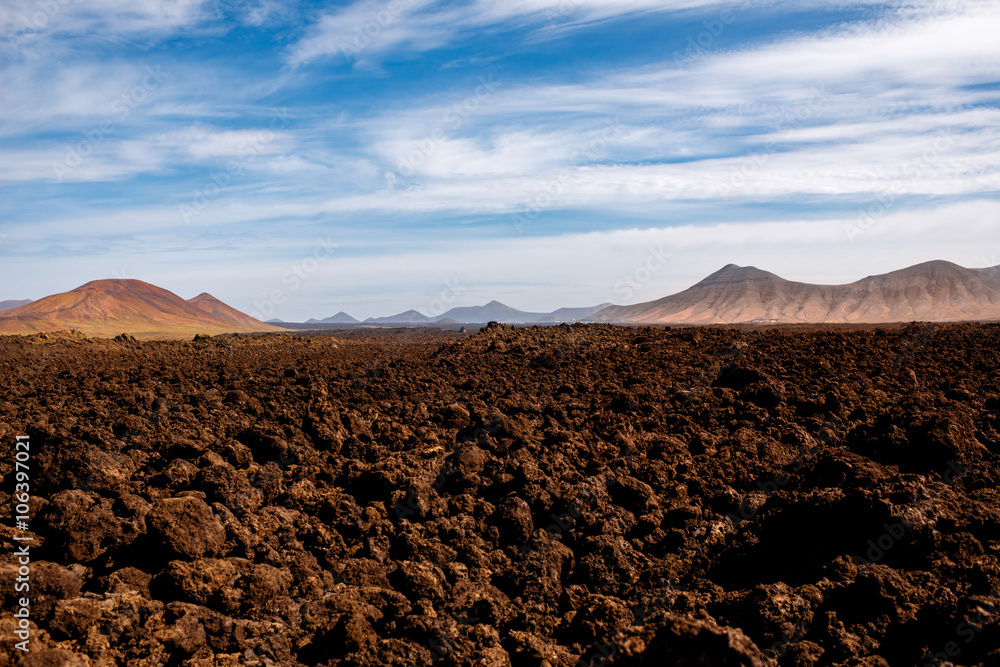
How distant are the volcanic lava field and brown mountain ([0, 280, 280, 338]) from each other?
225 feet

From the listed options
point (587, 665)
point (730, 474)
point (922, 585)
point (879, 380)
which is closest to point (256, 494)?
point (587, 665)

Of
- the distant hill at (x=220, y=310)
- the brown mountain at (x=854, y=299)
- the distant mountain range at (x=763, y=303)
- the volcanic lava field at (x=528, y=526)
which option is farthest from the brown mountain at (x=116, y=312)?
the brown mountain at (x=854, y=299)

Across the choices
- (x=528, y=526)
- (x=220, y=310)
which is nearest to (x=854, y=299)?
(x=528, y=526)

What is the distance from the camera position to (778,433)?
25.9ft

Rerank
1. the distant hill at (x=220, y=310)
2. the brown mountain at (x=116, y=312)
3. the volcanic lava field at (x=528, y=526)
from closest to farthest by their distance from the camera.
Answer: the volcanic lava field at (x=528, y=526) < the brown mountain at (x=116, y=312) < the distant hill at (x=220, y=310)

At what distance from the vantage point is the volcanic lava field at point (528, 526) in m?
4.23

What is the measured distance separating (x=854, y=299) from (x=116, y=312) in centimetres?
13100

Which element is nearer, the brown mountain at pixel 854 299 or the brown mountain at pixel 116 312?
the brown mountain at pixel 116 312

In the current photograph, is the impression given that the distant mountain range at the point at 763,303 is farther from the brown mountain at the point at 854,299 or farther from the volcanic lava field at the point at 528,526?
the volcanic lava field at the point at 528,526

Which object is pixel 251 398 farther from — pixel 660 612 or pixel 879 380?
pixel 879 380

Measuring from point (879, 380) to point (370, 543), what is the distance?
28.9 feet

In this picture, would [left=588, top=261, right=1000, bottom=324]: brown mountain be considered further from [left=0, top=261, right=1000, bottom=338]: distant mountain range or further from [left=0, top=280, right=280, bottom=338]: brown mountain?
[left=0, top=280, right=280, bottom=338]: brown mountain

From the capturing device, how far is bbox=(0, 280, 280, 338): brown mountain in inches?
2982

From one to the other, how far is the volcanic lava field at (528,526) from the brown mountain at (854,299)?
108m
